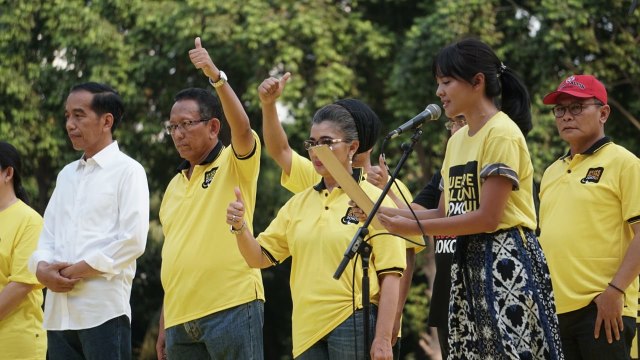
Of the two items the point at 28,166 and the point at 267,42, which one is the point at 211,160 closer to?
the point at 267,42

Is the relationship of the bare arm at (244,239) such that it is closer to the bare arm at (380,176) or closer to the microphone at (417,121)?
the bare arm at (380,176)

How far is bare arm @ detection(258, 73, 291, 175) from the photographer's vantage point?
4.57 metres

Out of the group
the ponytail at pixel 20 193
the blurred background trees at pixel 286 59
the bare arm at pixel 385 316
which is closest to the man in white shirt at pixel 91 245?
the ponytail at pixel 20 193

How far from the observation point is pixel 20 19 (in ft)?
53.8

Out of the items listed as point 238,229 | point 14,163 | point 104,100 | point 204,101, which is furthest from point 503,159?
point 14,163

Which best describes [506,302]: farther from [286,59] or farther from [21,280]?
[286,59]

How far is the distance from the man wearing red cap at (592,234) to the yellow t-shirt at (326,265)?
1103mm

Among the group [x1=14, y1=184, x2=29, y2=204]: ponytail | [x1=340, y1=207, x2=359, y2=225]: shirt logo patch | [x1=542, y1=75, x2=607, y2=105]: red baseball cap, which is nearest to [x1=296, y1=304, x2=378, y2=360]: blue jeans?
[x1=340, y1=207, x2=359, y2=225]: shirt logo patch

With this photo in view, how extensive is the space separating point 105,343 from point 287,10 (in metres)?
11.7

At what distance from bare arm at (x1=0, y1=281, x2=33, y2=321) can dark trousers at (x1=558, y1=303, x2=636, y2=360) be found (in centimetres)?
301

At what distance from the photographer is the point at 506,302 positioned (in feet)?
12.5

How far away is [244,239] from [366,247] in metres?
0.71

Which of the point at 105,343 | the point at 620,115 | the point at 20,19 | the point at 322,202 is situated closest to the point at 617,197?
the point at 322,202

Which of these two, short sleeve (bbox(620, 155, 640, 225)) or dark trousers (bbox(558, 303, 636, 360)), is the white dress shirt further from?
short sleeve (bbox(620, 155, 640, 225))
